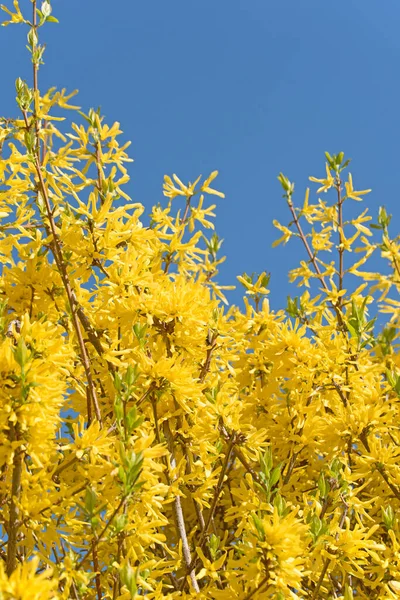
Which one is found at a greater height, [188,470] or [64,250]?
[64,250]

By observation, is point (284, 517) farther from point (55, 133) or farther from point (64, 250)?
point (55, 133)

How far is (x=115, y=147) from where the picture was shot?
3.01m

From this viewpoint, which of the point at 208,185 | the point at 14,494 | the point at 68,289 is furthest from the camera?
the point at 208,185

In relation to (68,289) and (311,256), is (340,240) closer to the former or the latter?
(311,256)

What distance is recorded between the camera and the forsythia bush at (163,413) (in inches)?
69.5

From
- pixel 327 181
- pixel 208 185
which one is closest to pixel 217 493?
pixel 208 185

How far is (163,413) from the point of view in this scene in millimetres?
2416

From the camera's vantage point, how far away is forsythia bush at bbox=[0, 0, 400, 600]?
5.79ft

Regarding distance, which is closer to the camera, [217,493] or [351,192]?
[217,493]

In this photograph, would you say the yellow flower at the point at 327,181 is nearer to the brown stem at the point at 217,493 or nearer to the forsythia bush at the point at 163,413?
the forsythia bush at the point at 163,413

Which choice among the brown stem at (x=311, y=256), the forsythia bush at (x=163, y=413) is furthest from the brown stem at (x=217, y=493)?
the brown stem at (x=311, y=256)

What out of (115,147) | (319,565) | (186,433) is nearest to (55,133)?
(115,147)

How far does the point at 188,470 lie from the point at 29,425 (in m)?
0.87

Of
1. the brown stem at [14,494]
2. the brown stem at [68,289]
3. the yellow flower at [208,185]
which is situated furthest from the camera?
the yellow flower at [208,185]
